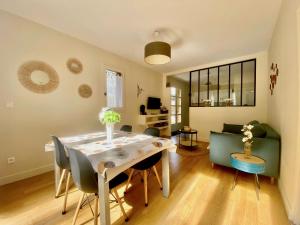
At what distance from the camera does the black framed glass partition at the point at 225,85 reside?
414 centimetres

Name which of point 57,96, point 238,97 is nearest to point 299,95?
point 238,97

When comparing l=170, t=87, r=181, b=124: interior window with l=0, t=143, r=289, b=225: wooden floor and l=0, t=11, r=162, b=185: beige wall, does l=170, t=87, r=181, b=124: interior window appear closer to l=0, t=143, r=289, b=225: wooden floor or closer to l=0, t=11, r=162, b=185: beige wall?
l=0, t=11, r=162, b=185: beige wall

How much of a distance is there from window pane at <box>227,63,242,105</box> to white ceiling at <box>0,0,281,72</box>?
2.91 feet

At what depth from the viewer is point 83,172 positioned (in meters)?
1.22

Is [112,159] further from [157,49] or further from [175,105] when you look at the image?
[175,105]

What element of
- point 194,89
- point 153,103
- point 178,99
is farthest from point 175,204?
point 178,99

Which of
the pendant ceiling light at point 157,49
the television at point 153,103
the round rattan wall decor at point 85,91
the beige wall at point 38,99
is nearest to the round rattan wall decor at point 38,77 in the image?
the beige wall at point 38,99

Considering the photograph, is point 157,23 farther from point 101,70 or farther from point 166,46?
point 101,70

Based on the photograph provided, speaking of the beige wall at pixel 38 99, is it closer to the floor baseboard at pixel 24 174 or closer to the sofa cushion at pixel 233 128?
the floor baseboard at pixel 24 174

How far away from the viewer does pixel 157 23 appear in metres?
2.50

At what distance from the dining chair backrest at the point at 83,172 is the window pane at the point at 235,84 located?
4.50 metres

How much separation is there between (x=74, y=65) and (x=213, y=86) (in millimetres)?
4213

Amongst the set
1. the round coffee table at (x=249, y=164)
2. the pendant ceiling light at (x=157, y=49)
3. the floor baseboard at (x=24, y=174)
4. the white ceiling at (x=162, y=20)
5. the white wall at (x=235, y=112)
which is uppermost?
the white ceiling at (x=162, y=20)

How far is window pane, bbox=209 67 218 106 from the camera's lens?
4705 millimetres
